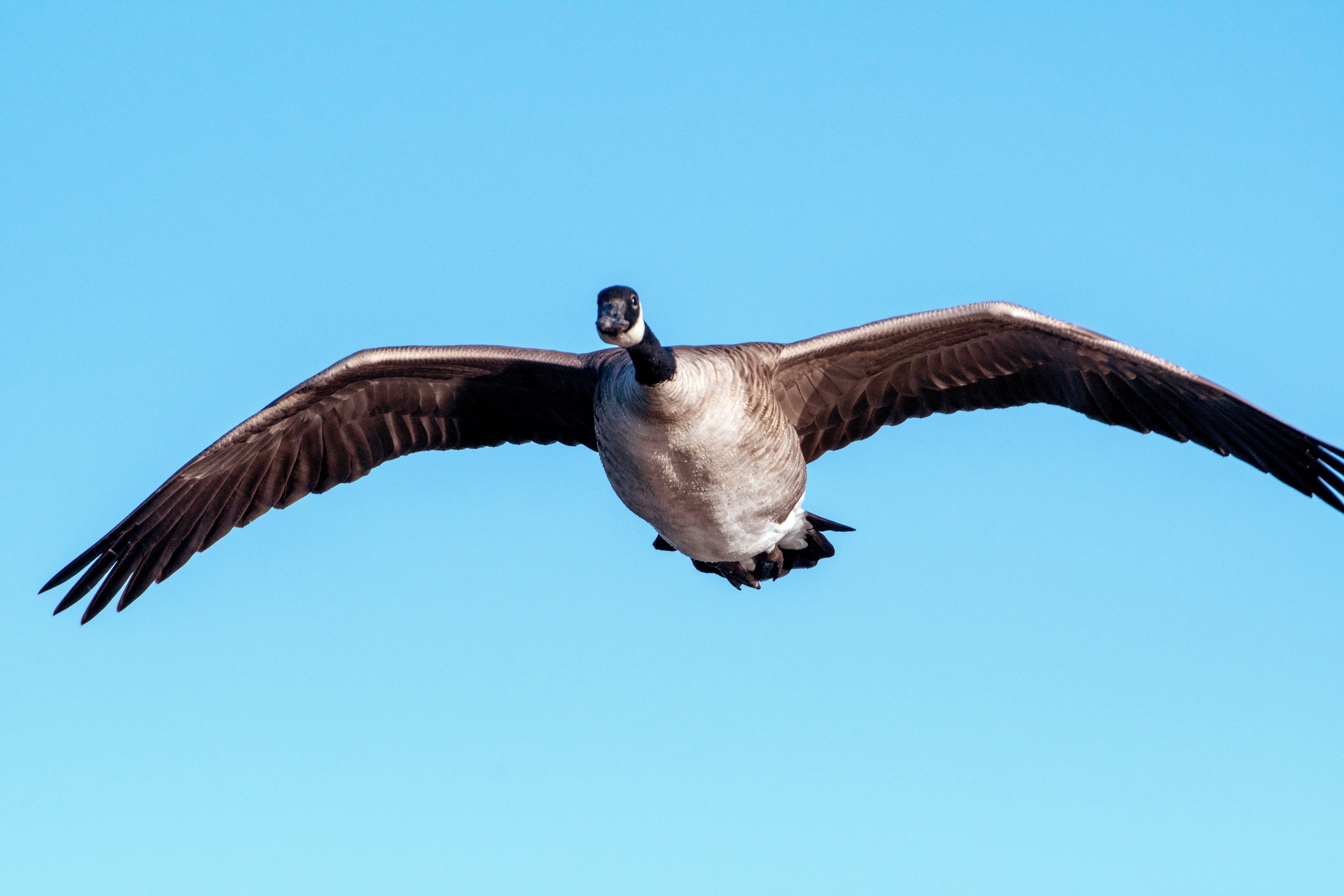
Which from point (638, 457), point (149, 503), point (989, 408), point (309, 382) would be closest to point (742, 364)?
point (638, 457)

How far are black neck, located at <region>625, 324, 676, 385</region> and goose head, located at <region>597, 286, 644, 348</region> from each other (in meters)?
0.21

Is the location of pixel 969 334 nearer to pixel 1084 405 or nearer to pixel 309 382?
pixel 1084 405

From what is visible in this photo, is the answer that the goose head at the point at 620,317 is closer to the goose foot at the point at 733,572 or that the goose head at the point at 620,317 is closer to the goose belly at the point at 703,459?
the goose belly at the point at 703,459

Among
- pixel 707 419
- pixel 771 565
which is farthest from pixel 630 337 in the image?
pixel 771 565

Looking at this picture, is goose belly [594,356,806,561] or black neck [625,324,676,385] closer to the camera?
black neck [625,324,676,385]

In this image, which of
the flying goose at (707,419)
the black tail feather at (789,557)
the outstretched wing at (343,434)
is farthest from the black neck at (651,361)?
the black tail feather at (789,557)

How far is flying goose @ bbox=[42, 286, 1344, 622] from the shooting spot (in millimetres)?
10664

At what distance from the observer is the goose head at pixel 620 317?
337 inches

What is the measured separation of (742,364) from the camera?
35.7ft

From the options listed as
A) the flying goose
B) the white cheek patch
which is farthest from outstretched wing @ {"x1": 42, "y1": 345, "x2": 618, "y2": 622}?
the white cheek patch

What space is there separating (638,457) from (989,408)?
3975 mm

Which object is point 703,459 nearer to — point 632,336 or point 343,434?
point 632,336

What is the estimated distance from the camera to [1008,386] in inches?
483

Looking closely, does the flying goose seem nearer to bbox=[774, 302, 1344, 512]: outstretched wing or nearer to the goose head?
bbox=[774, 302, 1344, 512]: outstretched wing
